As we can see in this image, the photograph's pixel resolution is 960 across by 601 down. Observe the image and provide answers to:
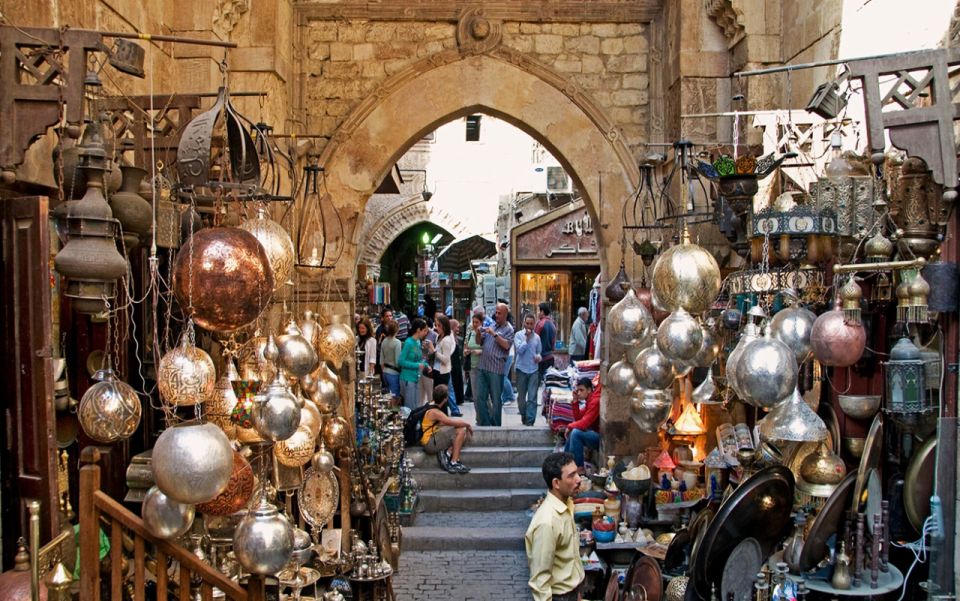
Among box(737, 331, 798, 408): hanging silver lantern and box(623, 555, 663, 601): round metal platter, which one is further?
box(623, 555, 663, 601): round metal platter

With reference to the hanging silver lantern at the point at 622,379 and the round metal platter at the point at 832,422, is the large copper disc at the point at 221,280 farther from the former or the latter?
the round metal platter at the point at 832,422

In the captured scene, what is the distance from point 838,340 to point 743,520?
33.2 inches

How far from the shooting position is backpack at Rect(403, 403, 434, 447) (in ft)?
28.0

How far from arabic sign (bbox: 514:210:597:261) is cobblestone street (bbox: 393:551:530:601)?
24.4 ft

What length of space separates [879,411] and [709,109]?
11.6ft

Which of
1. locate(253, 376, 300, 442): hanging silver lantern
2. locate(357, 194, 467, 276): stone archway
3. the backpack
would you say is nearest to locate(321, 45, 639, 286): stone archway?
the backpack

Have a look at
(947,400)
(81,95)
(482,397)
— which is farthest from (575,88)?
(81,95)

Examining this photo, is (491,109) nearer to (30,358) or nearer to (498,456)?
(498,456)

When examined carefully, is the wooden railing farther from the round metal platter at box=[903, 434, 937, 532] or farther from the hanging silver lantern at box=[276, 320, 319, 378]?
the round metal platter at box=[903, 434, 937, 532]

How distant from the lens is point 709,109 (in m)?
6.94

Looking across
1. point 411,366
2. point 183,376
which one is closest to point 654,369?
point 183,376

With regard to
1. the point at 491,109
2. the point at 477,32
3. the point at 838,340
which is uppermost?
the point at 477,32

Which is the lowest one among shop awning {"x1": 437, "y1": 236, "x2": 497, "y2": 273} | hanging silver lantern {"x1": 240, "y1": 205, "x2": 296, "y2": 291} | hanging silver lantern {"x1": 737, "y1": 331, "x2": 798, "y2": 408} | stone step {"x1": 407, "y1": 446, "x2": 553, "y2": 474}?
stone step {"x1": 407, "y1": 446, "x2": 553, "y2": 474}

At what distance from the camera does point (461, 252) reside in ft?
53.0
